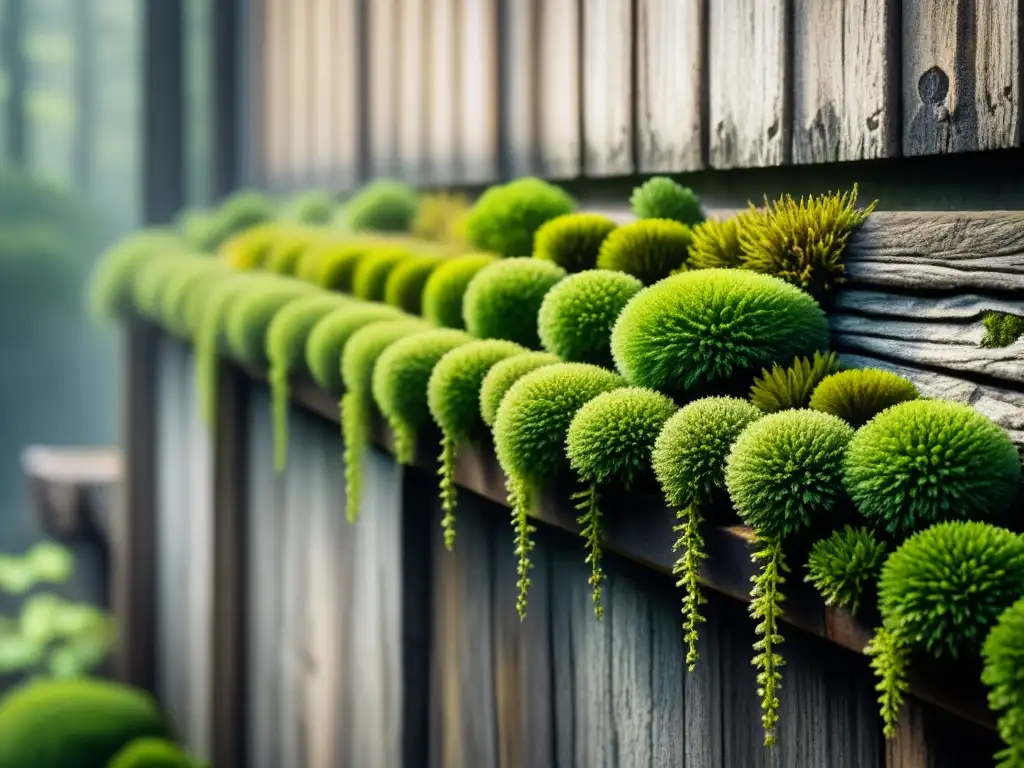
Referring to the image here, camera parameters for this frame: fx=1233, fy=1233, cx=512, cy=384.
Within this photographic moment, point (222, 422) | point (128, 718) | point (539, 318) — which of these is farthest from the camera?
point (128, 718)

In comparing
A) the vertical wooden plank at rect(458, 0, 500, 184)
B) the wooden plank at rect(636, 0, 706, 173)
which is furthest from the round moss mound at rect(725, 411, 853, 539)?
the vertical wooden plank at rect(458, 0, 500, 184)

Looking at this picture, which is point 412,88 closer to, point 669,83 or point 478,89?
point 478,89

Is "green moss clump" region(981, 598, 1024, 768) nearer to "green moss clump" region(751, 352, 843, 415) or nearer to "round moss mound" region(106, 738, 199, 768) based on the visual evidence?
"green moss clump" region(751, 352, 843, 415)

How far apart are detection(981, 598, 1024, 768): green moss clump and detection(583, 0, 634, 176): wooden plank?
1452mm

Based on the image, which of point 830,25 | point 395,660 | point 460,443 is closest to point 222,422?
point 395,660

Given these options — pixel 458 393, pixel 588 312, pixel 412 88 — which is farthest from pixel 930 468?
pixel 412 88

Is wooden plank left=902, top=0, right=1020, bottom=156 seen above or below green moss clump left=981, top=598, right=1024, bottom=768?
above

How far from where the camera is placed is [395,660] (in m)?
2.59

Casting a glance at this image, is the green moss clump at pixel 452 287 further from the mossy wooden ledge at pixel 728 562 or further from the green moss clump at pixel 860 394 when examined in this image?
the green moss clump at pixel 860 394

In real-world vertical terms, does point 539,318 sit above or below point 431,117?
below

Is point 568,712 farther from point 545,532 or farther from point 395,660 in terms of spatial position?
point 395,660

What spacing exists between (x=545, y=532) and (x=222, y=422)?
2.37 m

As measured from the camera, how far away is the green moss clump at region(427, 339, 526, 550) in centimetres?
180

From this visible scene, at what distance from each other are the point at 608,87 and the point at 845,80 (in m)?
0.80
